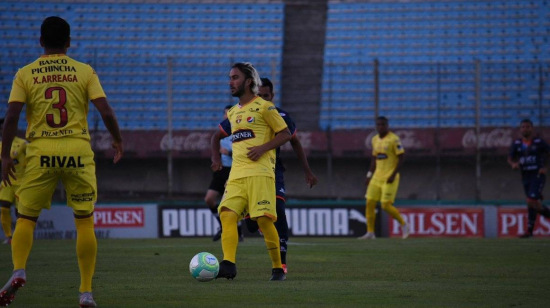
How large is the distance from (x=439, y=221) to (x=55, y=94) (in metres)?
15.2

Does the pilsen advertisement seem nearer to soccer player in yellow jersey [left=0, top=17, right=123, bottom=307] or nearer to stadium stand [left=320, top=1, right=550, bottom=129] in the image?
stadium stand [left=320, top=1, right=550, bottom=129]

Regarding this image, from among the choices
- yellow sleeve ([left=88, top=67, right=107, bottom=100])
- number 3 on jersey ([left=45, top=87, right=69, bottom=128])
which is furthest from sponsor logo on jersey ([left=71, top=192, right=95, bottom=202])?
yellow sleeve ([left=88, top=67, right=107, bottom=100])

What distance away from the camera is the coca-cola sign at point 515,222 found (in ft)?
65.9

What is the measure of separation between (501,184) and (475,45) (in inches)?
232

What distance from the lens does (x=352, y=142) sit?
2105cm

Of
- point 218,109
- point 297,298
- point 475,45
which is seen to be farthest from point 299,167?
point 297,298

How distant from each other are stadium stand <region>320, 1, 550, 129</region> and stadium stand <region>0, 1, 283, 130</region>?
209 centimetres

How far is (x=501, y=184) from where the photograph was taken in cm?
2162

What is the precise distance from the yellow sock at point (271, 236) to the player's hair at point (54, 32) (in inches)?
108

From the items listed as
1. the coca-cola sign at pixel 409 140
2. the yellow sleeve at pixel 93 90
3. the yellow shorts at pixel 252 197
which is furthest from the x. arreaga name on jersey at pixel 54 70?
the coca-cola sign at pixel 409 140

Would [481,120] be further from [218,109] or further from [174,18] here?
[174,18]

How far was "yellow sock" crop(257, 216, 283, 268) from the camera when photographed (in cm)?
822

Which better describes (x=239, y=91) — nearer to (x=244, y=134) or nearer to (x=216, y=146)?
(x=244, y=134)

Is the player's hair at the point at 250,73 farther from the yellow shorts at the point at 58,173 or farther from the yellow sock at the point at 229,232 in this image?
the yellow shorts at the point at 58,173
